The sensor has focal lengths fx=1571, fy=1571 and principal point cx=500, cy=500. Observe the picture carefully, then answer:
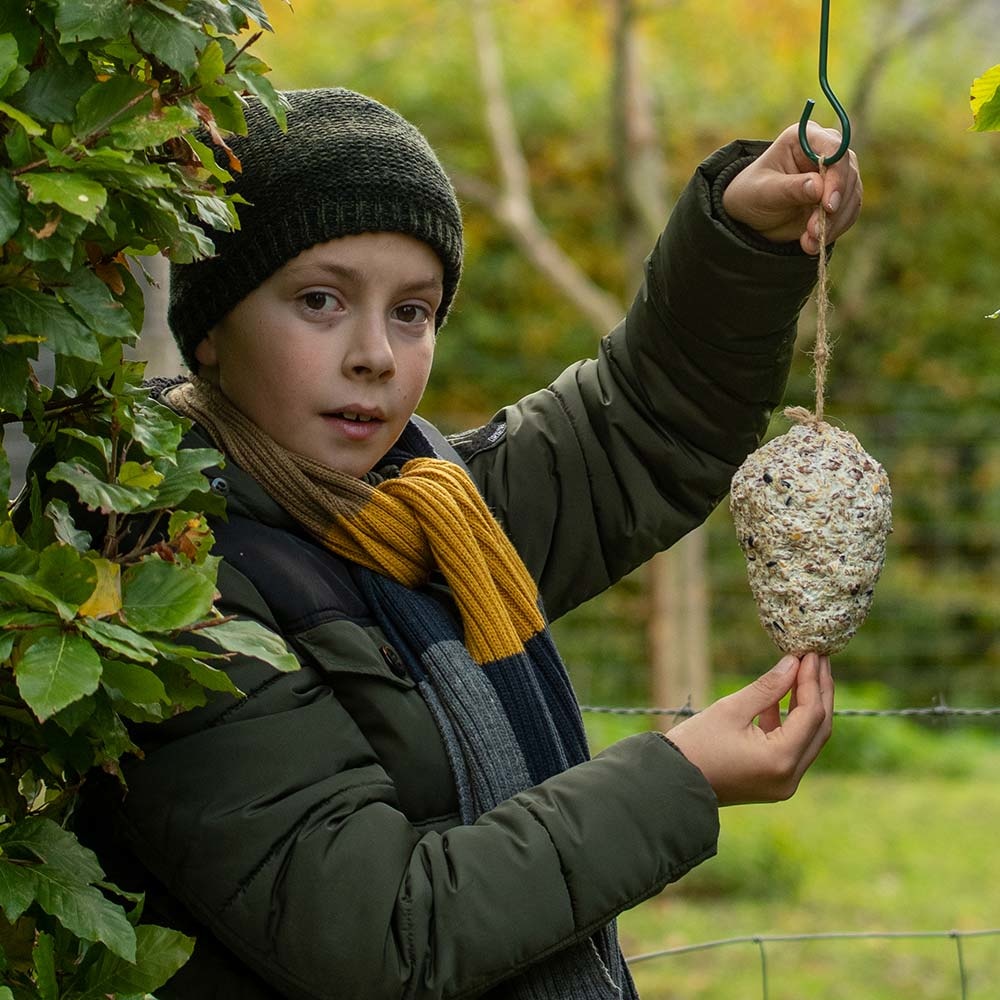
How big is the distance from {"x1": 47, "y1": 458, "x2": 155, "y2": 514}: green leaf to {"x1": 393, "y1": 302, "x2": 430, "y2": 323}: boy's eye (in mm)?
578

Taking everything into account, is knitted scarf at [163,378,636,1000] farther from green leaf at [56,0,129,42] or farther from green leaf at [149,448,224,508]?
green leaf at [56,0,129,42]

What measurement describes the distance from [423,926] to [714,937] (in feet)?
13.9

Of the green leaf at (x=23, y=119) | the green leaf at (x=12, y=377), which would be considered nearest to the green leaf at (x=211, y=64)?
the green leaf at (x=23, y=119)

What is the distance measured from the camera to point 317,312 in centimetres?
189

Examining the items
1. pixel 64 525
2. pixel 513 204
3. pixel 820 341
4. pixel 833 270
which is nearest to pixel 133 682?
pixel 64 525

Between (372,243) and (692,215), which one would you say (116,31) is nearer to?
(372,243)

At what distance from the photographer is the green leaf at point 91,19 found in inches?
53.1

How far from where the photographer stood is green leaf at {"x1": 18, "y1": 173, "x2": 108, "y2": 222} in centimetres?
128

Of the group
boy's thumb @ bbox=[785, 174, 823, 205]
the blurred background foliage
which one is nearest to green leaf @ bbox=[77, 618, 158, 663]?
boy's thumb @ bbox=[785, 174, 823, 205]

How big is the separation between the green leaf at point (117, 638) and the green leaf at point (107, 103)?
419mm

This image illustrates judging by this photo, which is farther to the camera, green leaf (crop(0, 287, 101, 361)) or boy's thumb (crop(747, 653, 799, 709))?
boy's thumb (crop(747, 653, 799, 709))

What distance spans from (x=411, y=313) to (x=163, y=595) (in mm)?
677

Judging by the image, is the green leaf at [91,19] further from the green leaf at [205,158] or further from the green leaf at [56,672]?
the green leaf at [56,672]

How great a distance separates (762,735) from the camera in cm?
181
